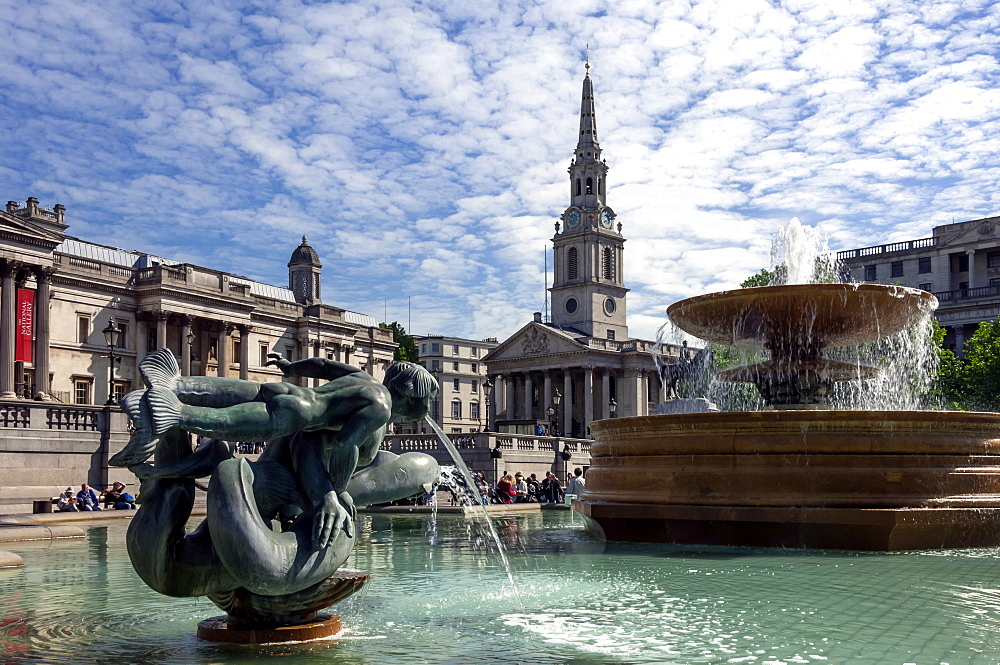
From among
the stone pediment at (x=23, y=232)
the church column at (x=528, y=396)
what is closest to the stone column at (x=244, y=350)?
the stone pediment at (x=23, y=232)

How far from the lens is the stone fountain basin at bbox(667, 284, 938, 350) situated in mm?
14000

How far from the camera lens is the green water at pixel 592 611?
5.45 metres

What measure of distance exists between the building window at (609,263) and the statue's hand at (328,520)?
328 ft

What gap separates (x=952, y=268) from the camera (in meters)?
72.4

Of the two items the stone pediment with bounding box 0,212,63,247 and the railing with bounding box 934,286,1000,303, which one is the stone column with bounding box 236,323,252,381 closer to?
the stone pediment with bounding box 0,212,63,247

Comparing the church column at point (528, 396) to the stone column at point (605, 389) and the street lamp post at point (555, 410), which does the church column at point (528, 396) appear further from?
the stone column at point (605, 389)

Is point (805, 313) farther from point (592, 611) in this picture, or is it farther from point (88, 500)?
point (88, 500)

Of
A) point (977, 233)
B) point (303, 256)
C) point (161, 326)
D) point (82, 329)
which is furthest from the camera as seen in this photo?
point (303, 256)

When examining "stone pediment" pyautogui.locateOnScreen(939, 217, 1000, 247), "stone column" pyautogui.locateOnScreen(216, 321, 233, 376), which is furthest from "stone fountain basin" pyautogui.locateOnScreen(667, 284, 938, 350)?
"stone pediment" pyautogui.locateOnScreen(939, 217, 1000, 247)

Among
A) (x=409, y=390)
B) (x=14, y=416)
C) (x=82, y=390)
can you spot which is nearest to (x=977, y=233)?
(x=82, y=390)

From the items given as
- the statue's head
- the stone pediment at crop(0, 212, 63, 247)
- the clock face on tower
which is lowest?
the statue's head

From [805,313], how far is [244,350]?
185 feet

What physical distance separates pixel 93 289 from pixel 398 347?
104 ft

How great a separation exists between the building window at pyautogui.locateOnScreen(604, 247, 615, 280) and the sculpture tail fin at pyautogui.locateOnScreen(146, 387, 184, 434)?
10056cm
